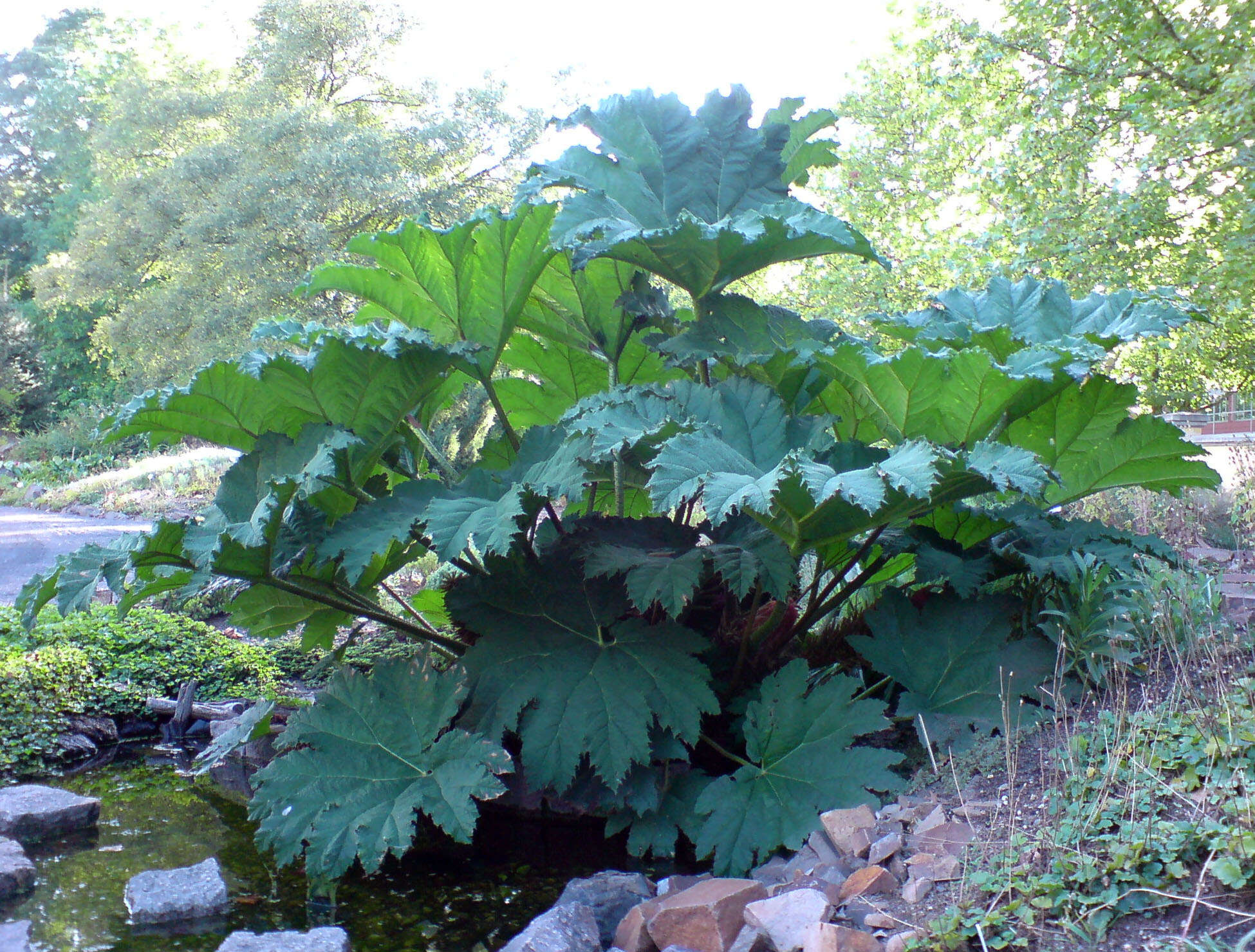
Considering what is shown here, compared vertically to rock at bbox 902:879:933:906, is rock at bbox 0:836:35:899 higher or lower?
lower

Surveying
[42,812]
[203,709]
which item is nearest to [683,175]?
[42,812]

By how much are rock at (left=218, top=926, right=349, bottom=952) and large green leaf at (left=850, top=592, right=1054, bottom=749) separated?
5.35ft

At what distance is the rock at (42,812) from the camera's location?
10.1 feet

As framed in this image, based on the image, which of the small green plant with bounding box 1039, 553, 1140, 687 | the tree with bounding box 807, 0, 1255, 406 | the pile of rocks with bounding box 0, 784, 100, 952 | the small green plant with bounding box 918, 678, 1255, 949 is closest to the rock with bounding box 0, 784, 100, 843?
the pile of rocks with bounding box 0, 784, 100, 952

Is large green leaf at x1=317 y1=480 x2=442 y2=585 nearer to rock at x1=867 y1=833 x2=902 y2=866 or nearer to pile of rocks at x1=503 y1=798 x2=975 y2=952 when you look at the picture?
pile of rocks at x1=503 y1=798 x2=975 y2=952

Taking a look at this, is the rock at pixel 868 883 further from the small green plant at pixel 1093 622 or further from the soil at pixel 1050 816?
the small green plant at pixel 1093 622

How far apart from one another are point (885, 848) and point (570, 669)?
37.6 inches

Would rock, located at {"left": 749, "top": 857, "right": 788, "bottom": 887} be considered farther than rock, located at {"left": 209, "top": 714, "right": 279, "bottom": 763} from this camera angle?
No

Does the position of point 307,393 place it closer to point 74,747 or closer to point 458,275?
point 458,275

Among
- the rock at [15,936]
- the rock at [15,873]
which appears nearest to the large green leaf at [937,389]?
the rock at [15,936]

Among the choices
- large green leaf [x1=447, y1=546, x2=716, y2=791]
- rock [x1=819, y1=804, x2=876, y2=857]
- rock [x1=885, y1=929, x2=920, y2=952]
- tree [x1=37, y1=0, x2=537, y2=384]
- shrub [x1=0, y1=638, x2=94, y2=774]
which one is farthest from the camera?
tree [x1=37, y1=0, x2=537, y2=384]

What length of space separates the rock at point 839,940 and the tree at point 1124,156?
17.8ft

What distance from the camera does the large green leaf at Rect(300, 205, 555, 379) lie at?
2799mm

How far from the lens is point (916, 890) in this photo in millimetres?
1932
